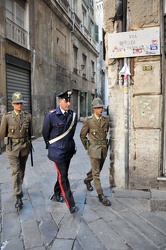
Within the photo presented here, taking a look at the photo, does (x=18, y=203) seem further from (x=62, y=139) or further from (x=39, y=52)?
(x=39, y=52)

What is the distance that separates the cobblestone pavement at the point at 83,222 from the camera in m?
2.68

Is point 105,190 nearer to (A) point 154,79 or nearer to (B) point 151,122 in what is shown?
(B) point 151,122

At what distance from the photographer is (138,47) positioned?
12.3ft

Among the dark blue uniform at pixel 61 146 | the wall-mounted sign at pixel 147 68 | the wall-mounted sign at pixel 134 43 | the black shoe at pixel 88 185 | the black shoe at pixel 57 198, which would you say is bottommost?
the black shoe at pixel 57 198

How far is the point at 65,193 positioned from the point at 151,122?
5.97 ft

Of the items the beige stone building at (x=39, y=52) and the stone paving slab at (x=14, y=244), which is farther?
the beige stone building at (x=39, y=52)

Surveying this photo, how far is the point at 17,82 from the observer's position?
9.04 meters

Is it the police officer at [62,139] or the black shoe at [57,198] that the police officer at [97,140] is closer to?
the police officer at [62,139]

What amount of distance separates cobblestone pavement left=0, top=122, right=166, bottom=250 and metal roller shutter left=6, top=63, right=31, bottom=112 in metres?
4.80

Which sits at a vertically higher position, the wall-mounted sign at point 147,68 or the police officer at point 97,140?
the wall-mounted sign at point 147,68

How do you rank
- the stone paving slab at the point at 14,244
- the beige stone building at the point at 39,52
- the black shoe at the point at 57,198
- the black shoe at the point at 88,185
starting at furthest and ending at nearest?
1. the beige stone building at the point at 39,52
2. the black shoe at the point at 88,185
3. the black shoe at the point at 57,198
4. the stone paving slab at the point at 14,244

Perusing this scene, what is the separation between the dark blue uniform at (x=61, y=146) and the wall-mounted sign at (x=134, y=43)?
4.58 ft

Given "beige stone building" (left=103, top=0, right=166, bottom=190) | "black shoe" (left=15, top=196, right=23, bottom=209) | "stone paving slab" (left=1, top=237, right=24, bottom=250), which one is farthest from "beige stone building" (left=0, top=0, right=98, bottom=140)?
"stone paving slab" (left=1, top=237, right=24, bottom=250)

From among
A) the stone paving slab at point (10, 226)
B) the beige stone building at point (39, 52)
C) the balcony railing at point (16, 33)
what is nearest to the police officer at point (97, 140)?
the stone paving slab at point (10, 226)
